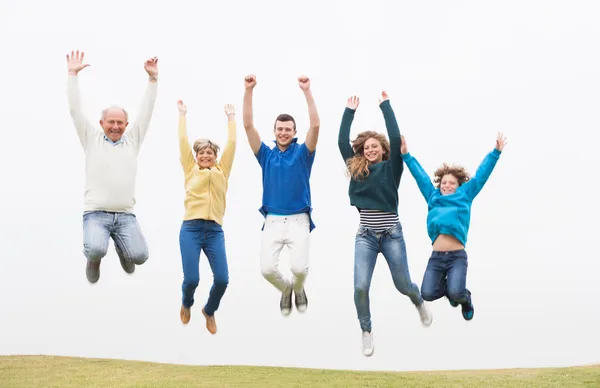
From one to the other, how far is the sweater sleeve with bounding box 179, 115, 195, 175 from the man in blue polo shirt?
1022 millimetres

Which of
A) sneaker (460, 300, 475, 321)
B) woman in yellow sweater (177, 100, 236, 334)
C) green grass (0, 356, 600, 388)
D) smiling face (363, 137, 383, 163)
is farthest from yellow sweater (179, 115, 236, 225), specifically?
green grass (0, 356, 600, 388)

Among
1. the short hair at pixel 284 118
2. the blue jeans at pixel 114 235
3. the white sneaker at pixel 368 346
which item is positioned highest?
the short hair at pixel 284 118

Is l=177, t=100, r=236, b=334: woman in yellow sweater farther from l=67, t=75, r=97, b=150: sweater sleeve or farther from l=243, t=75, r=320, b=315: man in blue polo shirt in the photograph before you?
l=67, t=75, r=97, b=150: sweater sleeve

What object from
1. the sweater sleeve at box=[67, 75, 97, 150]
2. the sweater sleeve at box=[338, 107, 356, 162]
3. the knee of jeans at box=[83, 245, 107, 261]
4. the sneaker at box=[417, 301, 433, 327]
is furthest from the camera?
the sneaker at box=[417, 301, 433, 327]

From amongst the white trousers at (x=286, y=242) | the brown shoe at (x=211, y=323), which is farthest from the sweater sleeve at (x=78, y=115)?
the brown shoe at (x=211, y=323)

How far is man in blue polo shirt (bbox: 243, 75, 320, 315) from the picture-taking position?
12.2m

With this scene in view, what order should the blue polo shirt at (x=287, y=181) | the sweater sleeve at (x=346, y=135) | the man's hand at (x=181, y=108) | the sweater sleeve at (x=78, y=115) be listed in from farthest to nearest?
the man's hand at (x=181, y=108), the sweater sleeve at (x=346, y=135), the blue polo shirt at (x=287, y=181), the sweater sleeve at (x=78, y=115)

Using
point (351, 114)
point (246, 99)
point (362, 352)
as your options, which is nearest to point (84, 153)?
point (246, 99)

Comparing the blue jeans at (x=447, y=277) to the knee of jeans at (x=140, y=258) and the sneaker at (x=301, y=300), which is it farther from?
the knee of jeans at (x=140, y=258)

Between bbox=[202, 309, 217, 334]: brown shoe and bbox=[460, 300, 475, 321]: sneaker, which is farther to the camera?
bbox=[202, 309, 217, 334]: brown shoe

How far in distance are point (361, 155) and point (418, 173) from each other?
3.12 feet

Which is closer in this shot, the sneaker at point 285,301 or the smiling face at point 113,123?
the smiling face at point 113,123

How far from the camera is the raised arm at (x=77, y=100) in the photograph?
12062mm

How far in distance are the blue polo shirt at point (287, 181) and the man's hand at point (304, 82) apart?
925mm
